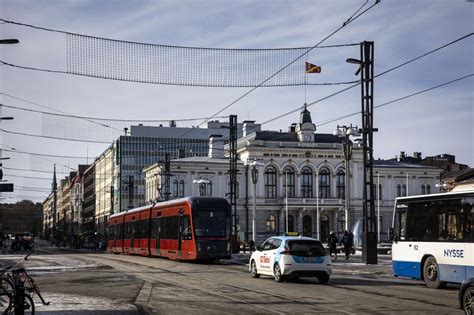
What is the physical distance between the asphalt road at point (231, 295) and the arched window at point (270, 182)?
79.3 metres

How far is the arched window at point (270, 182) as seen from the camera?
106 m

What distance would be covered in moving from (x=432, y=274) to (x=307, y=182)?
86.6 meters

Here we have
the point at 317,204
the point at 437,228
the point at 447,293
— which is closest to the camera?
the point at 447,293

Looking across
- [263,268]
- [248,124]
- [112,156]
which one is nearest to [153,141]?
[112,156]

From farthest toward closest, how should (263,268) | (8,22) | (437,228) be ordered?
(263,268)
(8,22)
(437,228)

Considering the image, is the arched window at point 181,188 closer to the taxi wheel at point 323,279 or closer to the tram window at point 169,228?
the tram window at point 169,228

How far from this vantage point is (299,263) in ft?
74.0

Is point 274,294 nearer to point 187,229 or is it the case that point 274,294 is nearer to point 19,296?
point 19,296

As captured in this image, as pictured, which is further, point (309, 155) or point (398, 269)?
point (309, 155)

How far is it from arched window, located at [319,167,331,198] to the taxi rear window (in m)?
85.8

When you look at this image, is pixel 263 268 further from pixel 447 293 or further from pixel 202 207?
pixel 202 207

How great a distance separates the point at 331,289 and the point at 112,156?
384 ft

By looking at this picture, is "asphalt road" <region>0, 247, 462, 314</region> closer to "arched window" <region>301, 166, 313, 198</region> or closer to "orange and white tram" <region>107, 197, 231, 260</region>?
"orange and white tram" <region>107, 197, 231, 260</region>

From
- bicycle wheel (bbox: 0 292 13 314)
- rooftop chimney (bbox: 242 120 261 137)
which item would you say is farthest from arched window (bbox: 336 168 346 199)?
bicycle wheel (bbox: 0 292 13 314)
